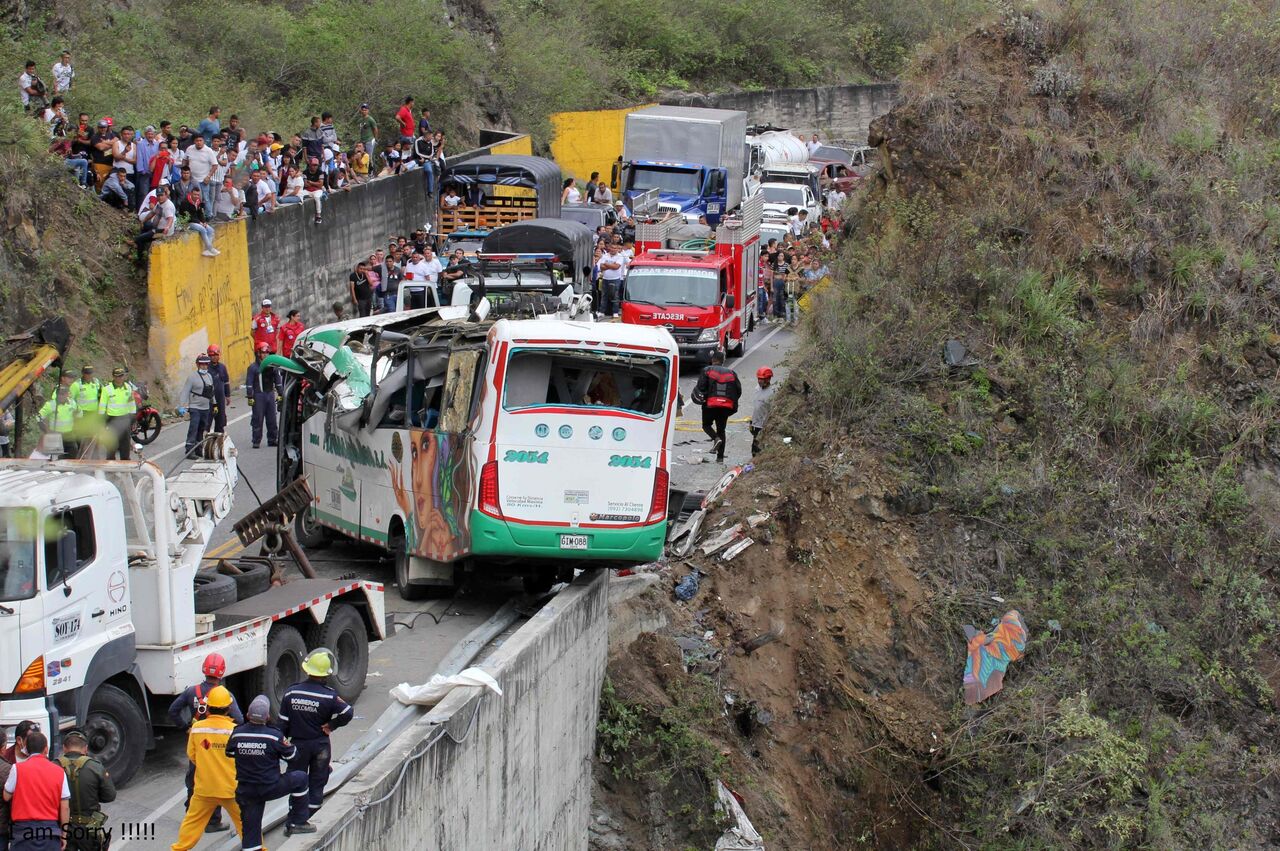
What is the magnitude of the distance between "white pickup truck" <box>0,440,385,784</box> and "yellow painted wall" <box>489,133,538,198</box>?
22819 mm

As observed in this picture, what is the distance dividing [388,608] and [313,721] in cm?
567

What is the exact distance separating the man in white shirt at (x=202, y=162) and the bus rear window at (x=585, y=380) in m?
13.2

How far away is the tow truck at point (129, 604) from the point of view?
388 inches

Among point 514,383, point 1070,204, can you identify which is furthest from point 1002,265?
point 514,383

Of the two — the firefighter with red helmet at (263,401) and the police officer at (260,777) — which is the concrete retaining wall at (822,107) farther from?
the police officer at (260,777)

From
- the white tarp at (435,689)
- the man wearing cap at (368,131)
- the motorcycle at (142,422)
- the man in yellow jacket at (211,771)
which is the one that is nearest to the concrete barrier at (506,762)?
the white tarp at (435,689)

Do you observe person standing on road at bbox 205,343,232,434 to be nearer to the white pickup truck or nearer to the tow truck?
the tow truck

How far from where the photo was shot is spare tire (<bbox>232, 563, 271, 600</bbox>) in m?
12.7

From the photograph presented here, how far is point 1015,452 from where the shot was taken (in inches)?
767

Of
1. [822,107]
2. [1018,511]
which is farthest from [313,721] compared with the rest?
[822,107]

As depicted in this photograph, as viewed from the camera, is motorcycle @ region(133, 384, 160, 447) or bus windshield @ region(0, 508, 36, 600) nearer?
bus windshield @ region(0, 508, 36, 600)

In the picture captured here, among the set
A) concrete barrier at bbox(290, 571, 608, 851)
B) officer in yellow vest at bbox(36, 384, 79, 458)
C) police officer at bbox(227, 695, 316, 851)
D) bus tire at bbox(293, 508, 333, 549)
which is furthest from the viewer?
bus tire at bbox(293, 508, 333, 549)

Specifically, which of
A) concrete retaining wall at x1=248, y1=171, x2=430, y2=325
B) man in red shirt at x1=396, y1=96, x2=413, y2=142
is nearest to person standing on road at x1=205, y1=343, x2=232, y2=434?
concrete retaining wall at x1=248, y1=171, x2=430, y2=325

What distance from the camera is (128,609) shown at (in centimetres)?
1078
